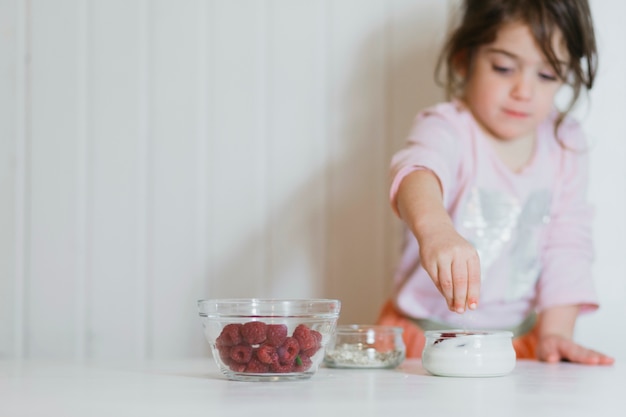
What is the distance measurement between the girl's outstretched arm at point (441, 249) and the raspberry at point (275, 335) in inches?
8.0

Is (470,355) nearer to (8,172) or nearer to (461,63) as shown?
(461,63)

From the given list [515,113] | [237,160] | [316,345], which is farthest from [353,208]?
[316,345]

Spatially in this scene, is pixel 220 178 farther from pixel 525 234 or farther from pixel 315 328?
pixel 315 328

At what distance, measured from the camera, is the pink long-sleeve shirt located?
152 cm

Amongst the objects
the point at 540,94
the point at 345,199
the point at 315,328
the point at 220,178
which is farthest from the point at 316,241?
the point at 315,328

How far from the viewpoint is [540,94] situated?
149cm

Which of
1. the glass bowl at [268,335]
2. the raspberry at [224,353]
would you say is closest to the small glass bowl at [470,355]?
the glass bowl at [268,335]

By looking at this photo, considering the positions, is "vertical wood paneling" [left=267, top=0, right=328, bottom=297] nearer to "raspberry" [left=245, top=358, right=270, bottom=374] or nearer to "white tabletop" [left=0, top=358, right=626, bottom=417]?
"white tabletop" [left=0, top=358, right=626, bottom=417]

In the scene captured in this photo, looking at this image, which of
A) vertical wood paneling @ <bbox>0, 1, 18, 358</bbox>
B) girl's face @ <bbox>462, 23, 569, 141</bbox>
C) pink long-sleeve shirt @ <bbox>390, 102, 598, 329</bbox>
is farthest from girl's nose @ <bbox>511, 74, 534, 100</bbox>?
vertical wood paneling @ <bbox>0, 1, 18, 358</bbox>

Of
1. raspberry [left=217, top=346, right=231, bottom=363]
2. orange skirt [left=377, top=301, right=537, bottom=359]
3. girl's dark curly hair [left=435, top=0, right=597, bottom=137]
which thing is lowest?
orange skirt [left=377, top=301, right=537, bottom=359]

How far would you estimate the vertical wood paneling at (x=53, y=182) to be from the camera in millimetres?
1633

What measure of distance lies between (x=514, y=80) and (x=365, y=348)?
0.57m

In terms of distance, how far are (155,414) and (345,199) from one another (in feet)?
3.33

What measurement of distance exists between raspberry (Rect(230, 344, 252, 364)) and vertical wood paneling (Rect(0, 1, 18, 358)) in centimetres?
84
